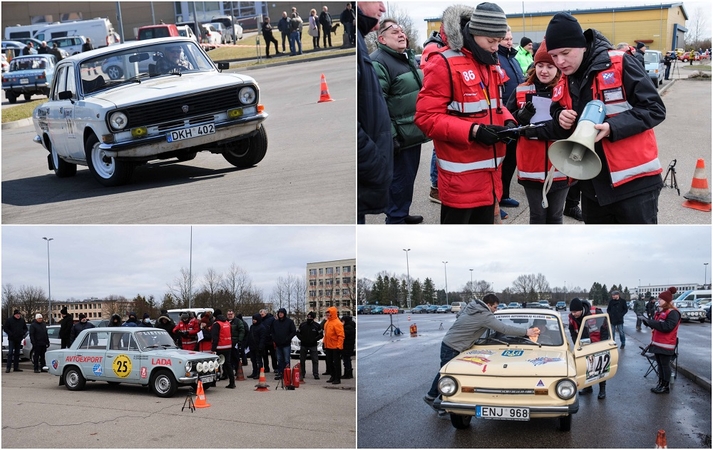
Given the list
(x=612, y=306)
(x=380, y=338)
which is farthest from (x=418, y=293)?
(x=612, y=306)

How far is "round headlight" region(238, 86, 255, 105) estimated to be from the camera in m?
10.5

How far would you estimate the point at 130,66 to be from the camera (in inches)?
434

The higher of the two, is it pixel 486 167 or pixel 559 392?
pixel 486 167

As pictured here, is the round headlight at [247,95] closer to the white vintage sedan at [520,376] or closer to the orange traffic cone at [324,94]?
the white vintage sedan at [520,376]

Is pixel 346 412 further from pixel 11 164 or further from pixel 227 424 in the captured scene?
pixel 11 164

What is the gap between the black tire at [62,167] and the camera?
12.2 meters

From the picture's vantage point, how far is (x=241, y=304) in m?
36.6

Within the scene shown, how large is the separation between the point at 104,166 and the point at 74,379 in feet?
14.0

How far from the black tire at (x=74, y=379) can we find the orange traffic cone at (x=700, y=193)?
9.91m

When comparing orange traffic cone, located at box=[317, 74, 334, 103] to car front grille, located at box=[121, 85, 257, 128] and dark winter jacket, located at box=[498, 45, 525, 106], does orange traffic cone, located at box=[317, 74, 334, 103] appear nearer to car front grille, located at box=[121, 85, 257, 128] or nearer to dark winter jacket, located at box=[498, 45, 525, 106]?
car front grille, located at box=[121, 85, 257, 128]

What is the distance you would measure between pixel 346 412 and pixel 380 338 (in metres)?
1.70

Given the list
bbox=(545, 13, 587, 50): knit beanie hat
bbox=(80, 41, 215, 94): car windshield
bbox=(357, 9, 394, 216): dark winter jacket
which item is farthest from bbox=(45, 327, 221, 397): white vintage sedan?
bbox=(545, 13, 587, 50): knit beanie hat

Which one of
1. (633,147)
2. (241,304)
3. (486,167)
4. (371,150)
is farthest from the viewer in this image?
(241,304)

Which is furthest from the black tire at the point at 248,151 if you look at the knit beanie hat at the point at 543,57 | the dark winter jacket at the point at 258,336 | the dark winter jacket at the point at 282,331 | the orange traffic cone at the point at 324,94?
the orange traffic cone at the point at 324,94
